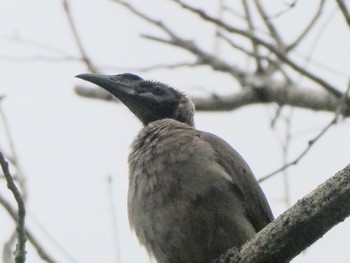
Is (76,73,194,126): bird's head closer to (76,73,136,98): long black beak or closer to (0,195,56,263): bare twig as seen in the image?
(76,73,136,98): long black beak

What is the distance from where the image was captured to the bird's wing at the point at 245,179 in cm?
600

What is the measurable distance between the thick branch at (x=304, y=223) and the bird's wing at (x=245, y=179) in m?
1.31

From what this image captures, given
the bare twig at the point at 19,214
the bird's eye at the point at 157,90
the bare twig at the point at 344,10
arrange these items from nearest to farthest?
the bare twig at the point at 19,214
the bare twig at the point at 344,10
the bird's eye at the point at 157,90

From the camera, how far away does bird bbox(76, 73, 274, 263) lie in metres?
5.60

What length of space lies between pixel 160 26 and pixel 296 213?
3.41m

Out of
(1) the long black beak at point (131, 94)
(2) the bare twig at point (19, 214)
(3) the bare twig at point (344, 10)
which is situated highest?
(1) the long black beak at point (131, 94)

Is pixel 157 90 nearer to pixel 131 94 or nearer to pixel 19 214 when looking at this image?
pixel 131 94

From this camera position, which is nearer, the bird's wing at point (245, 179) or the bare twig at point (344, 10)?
the bare twig at point (344, 10)

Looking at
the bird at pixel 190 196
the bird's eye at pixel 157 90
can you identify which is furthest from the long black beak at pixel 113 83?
the bird at pixel 190 196

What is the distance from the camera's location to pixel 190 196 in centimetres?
564

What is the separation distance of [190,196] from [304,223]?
4.81 feet

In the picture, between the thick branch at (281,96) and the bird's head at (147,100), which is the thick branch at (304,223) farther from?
the thick branch at (281,96)

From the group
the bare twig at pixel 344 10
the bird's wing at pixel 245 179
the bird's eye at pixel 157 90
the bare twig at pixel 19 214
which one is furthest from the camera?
the bird's eye at pixel 157 90

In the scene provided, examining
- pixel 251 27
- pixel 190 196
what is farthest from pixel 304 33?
pixel 190 196
